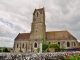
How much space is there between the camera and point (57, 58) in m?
7.37

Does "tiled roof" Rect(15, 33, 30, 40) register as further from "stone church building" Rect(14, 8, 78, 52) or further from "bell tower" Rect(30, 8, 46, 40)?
"bell tower" Rect(30, 8, 46, 40)

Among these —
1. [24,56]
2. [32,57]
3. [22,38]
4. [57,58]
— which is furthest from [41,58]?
[22,38]

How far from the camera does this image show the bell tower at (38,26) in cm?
5509

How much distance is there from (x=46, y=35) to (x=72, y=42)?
12.6m

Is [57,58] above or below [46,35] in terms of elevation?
below

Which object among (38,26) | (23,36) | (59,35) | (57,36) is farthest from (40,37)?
(23,36)

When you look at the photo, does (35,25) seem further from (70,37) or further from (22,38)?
(70,37)

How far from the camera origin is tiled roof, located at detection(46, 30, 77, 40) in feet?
175

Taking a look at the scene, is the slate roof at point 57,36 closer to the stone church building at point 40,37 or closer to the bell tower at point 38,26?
the stone church building at point 40,37

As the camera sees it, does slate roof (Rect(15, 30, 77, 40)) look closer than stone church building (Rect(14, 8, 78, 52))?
No

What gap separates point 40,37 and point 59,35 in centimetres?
893

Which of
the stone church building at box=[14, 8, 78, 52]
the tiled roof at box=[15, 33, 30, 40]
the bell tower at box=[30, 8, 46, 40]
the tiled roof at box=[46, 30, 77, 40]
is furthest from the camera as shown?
the tiled roof at box=[15, 33, 30, 40]

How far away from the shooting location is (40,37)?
54.5m

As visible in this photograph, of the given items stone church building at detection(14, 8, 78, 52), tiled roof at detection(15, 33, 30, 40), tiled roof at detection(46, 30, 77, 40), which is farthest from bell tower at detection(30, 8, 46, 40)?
tiled roof at detection(15, 33, 30, 40)
